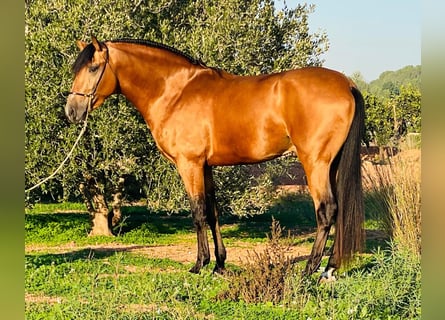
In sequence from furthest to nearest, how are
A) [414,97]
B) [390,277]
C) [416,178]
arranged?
[414,97]
[416,178]
[390,277]

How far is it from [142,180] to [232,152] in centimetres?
546

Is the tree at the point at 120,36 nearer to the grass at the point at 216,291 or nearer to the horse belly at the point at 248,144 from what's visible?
the grass at the point at 216,291

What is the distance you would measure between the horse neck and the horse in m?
0.01

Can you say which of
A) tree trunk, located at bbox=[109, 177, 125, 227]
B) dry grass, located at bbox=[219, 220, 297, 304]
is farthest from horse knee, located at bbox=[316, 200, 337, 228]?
tree trunk, located at bbox=[109, 177, 125, 227]

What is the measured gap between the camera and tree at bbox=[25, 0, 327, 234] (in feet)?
29.9

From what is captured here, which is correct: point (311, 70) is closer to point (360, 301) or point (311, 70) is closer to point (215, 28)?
point (360, 301)

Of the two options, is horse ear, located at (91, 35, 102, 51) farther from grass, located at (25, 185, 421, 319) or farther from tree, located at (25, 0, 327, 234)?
tree, located at (25, 0, 327, 234)

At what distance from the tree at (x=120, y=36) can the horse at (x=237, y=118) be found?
3.30m

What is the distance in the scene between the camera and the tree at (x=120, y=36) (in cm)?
911

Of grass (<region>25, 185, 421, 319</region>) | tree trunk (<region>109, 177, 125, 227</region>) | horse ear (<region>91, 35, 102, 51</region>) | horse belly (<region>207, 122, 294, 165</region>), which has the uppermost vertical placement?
horse ear (<region>91, 35, 102, 51</region>)

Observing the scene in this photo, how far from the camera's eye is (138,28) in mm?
9594

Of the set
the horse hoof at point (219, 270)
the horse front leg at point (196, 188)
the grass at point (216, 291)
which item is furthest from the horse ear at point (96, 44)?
the horse hoof at point (219, 270)

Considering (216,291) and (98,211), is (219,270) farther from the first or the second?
(98,211)
